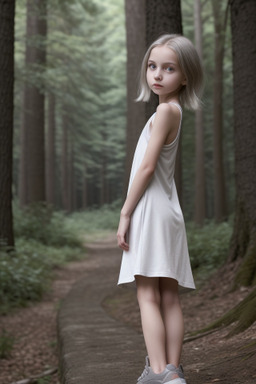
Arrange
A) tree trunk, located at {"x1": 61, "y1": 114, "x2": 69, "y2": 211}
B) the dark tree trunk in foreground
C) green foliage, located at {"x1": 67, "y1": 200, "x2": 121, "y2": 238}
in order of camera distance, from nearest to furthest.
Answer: the dark tree trunk in foreground
green foliage, located at {"x1": 67, "y1": 200, "x2": 121, "y2": 238}
tree trunk, located at {"x1": 61, "y1": 114, "x2": 69, "y2": 211}

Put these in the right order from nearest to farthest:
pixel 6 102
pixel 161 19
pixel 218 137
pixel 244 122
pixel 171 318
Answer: pixel 171 318 < pixel 161 19 < pixel 244 122 < pixel 6 102 < pixel 218 137

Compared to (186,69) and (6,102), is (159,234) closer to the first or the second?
(186,69)

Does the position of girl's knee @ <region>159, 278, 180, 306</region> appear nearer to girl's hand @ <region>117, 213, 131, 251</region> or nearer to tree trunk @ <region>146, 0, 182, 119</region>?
girl's hand @ <region>117, 213, 131, 251</region>

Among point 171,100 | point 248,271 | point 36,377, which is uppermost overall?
point 171,100

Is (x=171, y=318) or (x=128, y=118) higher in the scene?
(x=128, y=118)

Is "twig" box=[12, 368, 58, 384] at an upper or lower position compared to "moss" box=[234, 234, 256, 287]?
lower

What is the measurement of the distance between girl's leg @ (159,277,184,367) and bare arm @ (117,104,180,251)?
38 cm

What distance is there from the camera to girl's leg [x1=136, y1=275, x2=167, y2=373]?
9.87ft

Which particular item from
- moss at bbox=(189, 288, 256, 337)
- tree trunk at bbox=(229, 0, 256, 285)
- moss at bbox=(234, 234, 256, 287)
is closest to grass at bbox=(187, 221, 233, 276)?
tree trunk at bbox=(229, 0, 256, 285)

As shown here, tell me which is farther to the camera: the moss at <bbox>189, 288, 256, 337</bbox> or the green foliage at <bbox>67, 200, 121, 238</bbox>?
the green foliage at <bbox>67, 200, 121, 238</bbox>

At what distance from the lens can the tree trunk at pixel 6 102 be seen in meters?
9.08

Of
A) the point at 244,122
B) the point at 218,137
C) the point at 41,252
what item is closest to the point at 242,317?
the point at 244,122

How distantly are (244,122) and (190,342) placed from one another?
126 inches

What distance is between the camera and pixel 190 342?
16.1 feet
